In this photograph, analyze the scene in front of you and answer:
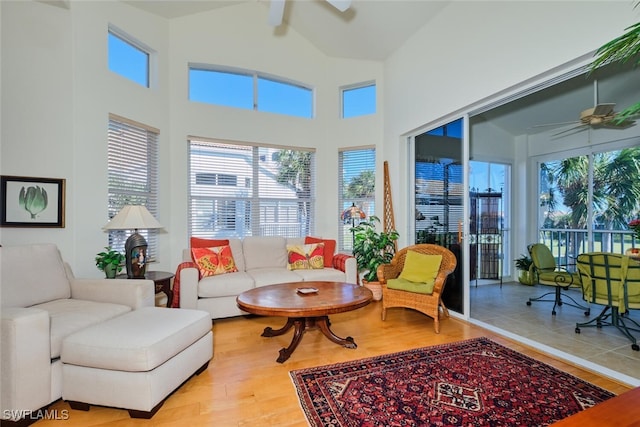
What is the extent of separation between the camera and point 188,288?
11.0 ft

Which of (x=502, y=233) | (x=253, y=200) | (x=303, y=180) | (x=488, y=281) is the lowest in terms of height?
(x=488, y=281)

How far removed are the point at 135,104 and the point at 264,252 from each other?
2.51m

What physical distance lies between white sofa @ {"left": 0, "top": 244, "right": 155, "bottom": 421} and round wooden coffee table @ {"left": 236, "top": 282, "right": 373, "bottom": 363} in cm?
99

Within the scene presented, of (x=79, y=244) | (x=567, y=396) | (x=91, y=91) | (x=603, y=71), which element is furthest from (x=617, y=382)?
(x=91, y=91)

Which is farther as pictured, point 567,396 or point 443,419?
point 567,396

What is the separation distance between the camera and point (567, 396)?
6.54 ft

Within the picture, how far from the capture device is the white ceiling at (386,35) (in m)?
3.83

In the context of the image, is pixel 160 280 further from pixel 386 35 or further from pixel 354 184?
pixel 386 35

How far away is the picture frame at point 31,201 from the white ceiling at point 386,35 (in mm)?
2441

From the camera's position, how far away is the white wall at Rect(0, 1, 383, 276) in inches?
116

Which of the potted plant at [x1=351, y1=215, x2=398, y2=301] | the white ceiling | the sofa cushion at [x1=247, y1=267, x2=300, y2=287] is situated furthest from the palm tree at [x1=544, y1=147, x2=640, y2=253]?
the sofa cushion at [x1=247, y1=267, x2=300, y2=287]

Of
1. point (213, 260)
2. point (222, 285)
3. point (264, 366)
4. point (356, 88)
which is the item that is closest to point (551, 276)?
point (264, 366)

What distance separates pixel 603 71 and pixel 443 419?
4.08 metres

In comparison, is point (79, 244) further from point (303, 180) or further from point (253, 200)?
point (303, 180)
